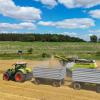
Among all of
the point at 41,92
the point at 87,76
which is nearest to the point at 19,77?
the point at 41,92

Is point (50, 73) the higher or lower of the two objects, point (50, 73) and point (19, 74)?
the higher

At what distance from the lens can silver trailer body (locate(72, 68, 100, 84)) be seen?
12.0 m

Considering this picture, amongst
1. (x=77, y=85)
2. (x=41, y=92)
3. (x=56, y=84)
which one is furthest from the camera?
(x=56, y=84)

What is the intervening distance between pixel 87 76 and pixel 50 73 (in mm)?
2262

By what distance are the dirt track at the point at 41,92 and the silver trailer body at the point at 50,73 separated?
1.88 feet

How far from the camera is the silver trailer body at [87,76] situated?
12.0 m

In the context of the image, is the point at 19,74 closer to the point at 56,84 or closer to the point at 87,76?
the point at 56,84

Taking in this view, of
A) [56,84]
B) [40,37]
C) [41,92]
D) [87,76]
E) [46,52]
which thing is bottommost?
[41,92]

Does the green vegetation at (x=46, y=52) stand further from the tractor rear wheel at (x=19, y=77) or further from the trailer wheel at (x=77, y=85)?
the trailer wheel at (x=77, y=85)

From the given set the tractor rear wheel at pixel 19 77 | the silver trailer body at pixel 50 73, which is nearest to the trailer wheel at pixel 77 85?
the silver trailer body at pixel 50 73

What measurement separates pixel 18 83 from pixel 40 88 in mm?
1905

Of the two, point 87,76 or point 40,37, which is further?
point 40,37

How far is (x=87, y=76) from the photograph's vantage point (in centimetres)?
1227

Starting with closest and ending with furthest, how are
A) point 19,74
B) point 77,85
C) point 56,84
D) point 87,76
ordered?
point 87,76, point 77,85, point 56,84, point 19,74
